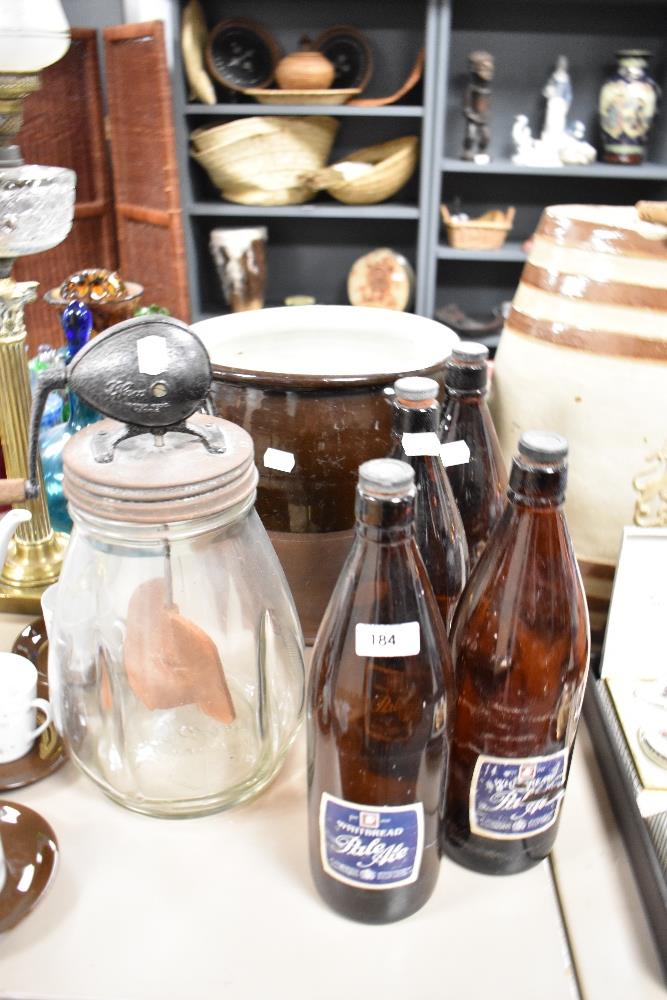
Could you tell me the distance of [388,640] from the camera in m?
0.49

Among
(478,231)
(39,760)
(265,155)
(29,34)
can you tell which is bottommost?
(478,231)

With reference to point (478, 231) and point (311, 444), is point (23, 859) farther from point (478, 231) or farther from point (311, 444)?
point (478, 231)

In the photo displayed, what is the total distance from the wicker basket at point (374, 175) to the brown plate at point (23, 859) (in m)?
2.34

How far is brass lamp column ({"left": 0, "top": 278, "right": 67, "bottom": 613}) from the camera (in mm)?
787

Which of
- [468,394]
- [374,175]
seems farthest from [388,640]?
[374,175]

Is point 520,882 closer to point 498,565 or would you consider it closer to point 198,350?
point 498,565

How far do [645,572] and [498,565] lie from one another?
0.65ft

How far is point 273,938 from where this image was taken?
1.74ft

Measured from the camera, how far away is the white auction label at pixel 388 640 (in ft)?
1.62

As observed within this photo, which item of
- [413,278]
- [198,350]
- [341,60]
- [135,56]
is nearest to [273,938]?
[198,350]

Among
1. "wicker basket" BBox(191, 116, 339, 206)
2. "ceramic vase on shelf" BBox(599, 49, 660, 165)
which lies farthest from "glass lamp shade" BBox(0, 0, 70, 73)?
"ceramic vase on shelf" BBox(599, 49, 660, 165)

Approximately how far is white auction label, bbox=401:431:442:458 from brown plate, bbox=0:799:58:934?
380 mm

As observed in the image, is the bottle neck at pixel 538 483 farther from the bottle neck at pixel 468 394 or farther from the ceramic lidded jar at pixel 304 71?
the ceramic lidded jar at pixel 304 71

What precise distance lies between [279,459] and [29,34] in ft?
1.35
